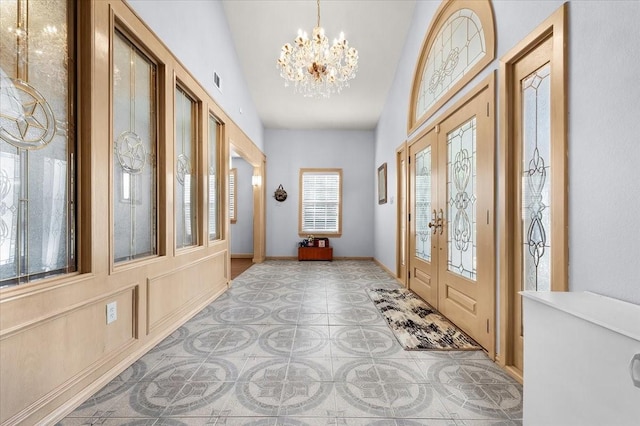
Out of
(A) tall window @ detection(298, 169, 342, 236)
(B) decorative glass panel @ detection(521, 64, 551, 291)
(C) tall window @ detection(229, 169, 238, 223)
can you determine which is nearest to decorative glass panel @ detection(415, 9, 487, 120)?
(B) decorative glass panel @ detection(521, 64, 551, 291)

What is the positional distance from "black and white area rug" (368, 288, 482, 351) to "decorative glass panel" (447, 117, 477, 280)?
0.56 meters

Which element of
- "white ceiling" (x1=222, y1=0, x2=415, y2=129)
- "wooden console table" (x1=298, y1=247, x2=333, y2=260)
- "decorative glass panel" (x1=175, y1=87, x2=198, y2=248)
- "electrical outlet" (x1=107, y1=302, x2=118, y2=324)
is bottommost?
"wooden console table" (x1=298, y1=247, x2=333, y2=260)

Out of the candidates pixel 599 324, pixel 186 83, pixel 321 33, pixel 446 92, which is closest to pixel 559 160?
pixel 599 324

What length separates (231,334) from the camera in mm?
2781

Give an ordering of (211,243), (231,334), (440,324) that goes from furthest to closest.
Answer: (211,243) < (440,324) < (231,334)

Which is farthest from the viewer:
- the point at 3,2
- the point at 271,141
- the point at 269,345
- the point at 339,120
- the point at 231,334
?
the point at 271,141

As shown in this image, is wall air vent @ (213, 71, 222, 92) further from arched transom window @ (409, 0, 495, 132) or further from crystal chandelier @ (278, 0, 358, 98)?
arched transom window @ (409, 0, 495, 132)

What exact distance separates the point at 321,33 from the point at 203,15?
1.51m

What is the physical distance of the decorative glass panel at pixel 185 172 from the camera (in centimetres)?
318

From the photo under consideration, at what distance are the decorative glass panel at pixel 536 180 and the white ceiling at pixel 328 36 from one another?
130 inches

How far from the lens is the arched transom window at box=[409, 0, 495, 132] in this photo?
253 cm

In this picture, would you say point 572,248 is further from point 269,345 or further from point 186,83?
point 186,83

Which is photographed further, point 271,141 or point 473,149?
point 271,141

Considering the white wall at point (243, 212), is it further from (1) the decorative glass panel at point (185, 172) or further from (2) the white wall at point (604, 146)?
(2) the white wall at point (604, 146)
